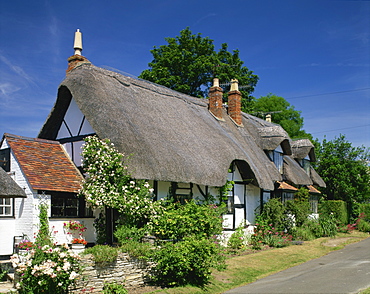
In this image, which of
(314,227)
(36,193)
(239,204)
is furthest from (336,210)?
(36,193)

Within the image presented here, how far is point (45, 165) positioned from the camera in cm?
1252

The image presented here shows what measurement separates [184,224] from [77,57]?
26.6ft

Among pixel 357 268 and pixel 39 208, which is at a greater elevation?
pixel 39 208

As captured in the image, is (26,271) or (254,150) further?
(254,150)

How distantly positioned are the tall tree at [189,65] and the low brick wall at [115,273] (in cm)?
2137

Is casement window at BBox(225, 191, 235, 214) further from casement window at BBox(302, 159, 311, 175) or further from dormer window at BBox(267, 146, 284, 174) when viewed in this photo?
casement window at BBox(302, 159, 311, 175)

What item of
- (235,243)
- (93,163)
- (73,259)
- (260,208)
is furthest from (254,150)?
(73,259)

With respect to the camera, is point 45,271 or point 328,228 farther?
point 328,228

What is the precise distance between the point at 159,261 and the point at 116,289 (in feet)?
4.61

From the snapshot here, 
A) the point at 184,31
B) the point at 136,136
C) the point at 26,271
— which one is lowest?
the point at 26,271

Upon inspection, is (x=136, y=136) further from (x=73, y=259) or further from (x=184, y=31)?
(x=184, y=31)

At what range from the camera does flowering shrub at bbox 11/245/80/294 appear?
25.1 feet

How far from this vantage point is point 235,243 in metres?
15.6

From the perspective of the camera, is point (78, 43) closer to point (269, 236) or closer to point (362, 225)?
point (269, 236)
